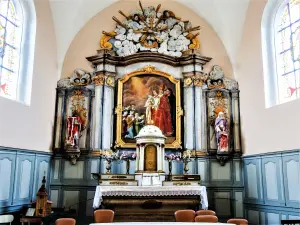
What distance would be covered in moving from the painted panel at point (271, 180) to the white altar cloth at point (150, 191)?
1727mm

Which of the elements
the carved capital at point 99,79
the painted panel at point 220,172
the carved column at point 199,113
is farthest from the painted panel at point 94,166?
the painted panel at point 220,172

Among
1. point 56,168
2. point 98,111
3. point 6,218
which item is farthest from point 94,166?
point 6,218

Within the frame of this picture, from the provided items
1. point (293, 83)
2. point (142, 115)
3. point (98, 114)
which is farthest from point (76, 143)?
point (293, 83)

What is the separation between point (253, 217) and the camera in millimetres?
9375

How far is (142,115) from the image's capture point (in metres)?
10.6

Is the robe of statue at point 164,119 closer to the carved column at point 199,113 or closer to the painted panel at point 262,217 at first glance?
the carved column at point 199,113

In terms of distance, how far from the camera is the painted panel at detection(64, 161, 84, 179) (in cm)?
1017

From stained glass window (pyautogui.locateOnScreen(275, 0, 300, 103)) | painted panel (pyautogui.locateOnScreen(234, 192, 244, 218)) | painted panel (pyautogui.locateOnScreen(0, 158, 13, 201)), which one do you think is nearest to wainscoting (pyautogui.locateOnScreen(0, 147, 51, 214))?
painted panel (pyautogui.locateOnScreen(0, 158, 13, 201))

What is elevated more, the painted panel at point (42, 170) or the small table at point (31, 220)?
the painted panel at point (42, 170)

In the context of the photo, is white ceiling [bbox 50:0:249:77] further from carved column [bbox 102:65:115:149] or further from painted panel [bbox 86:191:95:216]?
painted panel [bbox 86:191:95:216]

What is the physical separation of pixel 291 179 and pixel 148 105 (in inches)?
176

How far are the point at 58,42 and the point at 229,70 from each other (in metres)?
5.59

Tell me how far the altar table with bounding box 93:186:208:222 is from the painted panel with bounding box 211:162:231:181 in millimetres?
1915

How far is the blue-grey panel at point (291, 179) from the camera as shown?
7.80 m
